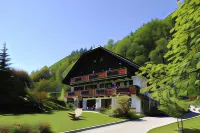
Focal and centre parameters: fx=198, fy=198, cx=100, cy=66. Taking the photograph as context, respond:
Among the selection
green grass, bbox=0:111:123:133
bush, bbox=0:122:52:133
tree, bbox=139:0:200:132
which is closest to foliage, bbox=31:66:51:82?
green grass, bbox=0:111:123:133

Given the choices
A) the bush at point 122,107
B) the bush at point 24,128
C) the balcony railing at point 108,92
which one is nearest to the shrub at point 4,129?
the bush at point 24,128

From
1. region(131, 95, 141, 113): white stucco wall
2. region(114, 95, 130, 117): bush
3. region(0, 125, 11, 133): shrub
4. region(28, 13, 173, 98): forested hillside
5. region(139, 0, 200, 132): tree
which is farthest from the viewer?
region(28, 13, 173, 98): forested hillside

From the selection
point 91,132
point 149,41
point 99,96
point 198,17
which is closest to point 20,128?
point 91,132

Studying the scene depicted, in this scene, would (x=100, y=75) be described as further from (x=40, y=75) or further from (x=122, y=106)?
(x=40, y=75)

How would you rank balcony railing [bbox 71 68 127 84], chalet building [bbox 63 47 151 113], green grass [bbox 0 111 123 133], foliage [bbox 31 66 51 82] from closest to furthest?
green grass [bbox 0 111 123 133] < chalet building [bbox 63 47 151 113] < balcony railing [bbox 71 68 127 84] < foliage [bbox 31 66 51 82]

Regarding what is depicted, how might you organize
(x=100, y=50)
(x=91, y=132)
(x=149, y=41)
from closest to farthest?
(x=91, y=132) < (x=100, y=50) < (x=149, y=41)

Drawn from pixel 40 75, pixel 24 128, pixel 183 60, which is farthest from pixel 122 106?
pixel 40 75

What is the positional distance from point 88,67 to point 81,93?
551 centimetres

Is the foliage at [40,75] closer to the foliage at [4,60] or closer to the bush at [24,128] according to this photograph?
the foliage at [4,60]

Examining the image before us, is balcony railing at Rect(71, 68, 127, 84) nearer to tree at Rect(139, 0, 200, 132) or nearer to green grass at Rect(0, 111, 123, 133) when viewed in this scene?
green grass at Rect(0, 111, 123, 133)

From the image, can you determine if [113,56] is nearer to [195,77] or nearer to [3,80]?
[3,80]

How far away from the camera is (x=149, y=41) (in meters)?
71.6

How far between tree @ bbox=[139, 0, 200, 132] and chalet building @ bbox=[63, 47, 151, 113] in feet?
67.5

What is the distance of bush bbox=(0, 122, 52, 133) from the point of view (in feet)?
38.2
